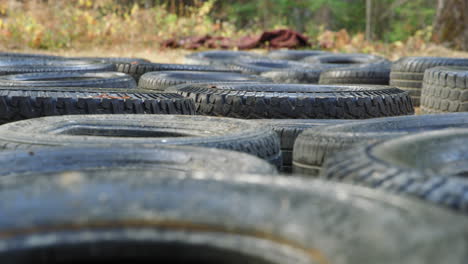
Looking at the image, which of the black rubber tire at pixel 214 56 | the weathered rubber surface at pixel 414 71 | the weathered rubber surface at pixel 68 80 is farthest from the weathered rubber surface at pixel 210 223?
the black rubber tire at pixel 214 56

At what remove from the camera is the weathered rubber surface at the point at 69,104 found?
10.9 feet

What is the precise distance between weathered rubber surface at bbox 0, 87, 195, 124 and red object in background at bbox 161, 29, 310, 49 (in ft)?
28.8

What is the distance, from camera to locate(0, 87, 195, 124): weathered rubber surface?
333 cm

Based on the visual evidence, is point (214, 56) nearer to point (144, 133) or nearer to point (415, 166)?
point (144, 133)

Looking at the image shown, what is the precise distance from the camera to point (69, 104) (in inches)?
131

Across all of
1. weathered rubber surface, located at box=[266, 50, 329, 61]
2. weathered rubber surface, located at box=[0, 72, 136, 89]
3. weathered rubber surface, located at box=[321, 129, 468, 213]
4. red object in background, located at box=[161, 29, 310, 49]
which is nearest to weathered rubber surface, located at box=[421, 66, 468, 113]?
weathered rubber surface, located at box=[0, 72, 136, 89]

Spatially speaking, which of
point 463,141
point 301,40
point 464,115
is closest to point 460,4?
point 301,40

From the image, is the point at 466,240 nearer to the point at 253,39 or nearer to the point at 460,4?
the point at 253,39

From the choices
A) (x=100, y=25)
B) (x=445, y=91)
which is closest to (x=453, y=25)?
(x=100, y=25)

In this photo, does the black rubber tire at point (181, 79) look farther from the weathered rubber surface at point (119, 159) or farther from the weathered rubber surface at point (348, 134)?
the weathered rubber surface at point (119, 159)

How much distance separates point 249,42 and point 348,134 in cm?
1011

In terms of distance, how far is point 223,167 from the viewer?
1.99m

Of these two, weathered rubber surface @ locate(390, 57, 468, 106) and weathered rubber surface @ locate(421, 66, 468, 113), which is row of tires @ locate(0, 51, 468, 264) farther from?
weathered rubber surface @ locate(390, 57, 468, 106)

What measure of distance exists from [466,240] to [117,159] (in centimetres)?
122
